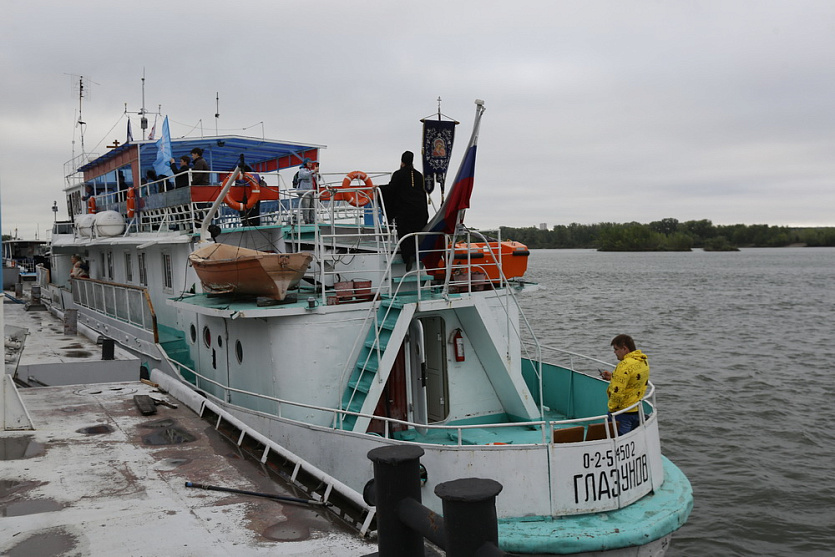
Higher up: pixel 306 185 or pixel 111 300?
pixel 306 185

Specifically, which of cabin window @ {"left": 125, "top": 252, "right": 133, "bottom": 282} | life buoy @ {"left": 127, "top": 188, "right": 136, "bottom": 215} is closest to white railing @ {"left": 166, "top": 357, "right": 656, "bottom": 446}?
cabin window @ {"left": 125, "top": 252, "right": 133, "bottom": 282}

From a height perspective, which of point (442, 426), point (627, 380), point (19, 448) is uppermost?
point (627, 380)

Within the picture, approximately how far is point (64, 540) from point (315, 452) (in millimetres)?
3952

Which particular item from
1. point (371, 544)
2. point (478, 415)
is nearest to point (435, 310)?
point (478, 415)

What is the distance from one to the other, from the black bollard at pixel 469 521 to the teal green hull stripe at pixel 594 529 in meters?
5.09

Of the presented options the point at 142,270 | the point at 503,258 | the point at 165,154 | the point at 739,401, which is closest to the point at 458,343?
the point at 503,258

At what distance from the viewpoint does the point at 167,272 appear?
15.8 meters

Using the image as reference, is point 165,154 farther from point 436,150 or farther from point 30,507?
point 30,507

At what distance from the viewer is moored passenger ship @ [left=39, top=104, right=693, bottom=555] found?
8180mm

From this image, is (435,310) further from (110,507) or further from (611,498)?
(110,507)

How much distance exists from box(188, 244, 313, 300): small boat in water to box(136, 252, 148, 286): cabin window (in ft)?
21.6

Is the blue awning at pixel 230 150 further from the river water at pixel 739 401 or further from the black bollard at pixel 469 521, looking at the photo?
the black bollard at pixel 469 521

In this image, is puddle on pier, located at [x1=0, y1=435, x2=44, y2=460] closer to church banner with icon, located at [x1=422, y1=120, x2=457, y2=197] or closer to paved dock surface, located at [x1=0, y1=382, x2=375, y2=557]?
paved dock surface, located at [x1=0, y1=382, x2=375, y2=557]

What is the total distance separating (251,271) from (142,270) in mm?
8336
